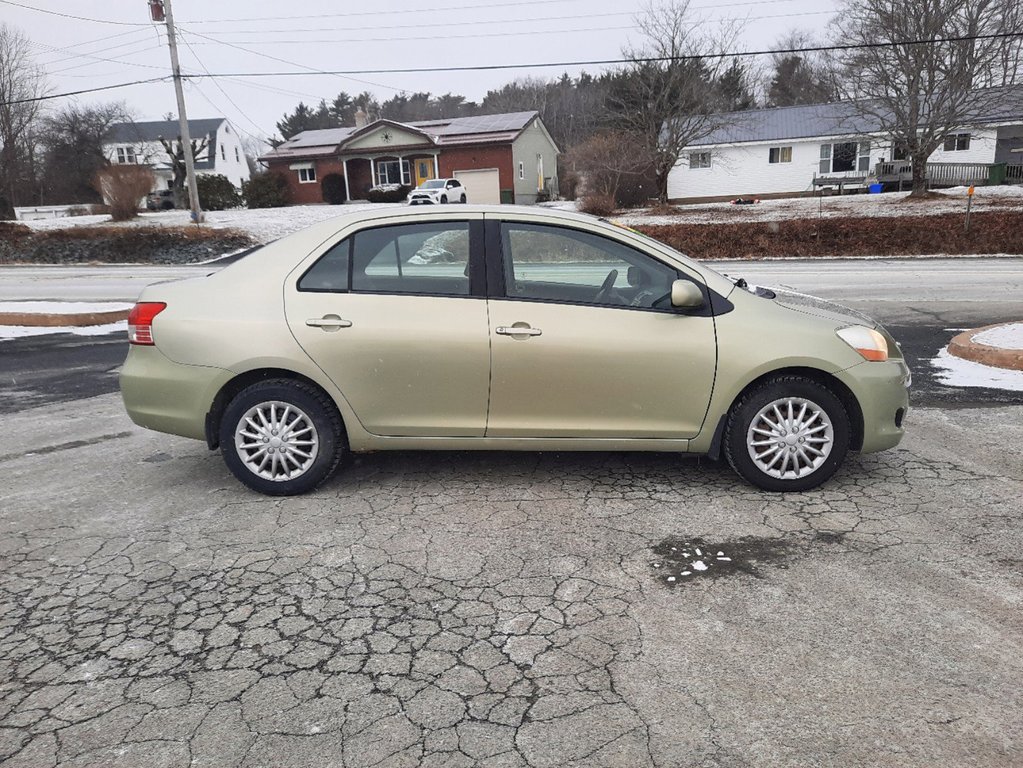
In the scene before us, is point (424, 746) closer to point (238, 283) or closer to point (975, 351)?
point (238, 283)

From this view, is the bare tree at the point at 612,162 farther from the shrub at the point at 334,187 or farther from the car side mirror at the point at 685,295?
the car side mirror at the point at 685,295

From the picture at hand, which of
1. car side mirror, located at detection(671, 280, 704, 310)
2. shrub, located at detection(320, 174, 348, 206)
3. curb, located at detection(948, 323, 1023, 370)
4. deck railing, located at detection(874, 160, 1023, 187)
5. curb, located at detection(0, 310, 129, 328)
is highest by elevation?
shrub, located at detection(320, 174, 348, 206)

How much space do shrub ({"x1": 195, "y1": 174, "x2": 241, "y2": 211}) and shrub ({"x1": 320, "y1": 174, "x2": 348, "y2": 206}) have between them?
543 cm

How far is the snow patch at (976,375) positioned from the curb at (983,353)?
6cm

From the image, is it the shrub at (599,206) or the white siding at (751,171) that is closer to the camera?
the shrub at (599,206)

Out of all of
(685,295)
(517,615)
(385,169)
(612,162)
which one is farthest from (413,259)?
(385,169)

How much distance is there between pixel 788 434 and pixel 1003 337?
5.05 metres

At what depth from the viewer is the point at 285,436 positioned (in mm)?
4594

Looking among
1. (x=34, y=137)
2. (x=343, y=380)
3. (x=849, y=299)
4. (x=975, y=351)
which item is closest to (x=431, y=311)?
(x=343, y=380)

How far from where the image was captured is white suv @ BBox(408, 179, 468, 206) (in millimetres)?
34906

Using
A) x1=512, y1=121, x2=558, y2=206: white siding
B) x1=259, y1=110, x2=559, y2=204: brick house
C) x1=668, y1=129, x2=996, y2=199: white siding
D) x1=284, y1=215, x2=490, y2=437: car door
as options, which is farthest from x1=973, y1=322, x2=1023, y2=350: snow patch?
x1=512, y1=121, x2=558, y2=206: white siding

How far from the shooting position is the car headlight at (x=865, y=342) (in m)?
4.48

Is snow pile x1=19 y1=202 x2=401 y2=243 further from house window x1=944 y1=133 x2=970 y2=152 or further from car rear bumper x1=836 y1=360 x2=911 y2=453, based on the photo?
house window x1=944 y1=133 x2=970 y2=152

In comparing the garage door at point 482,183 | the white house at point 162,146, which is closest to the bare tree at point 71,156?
the white house at point 162,146
